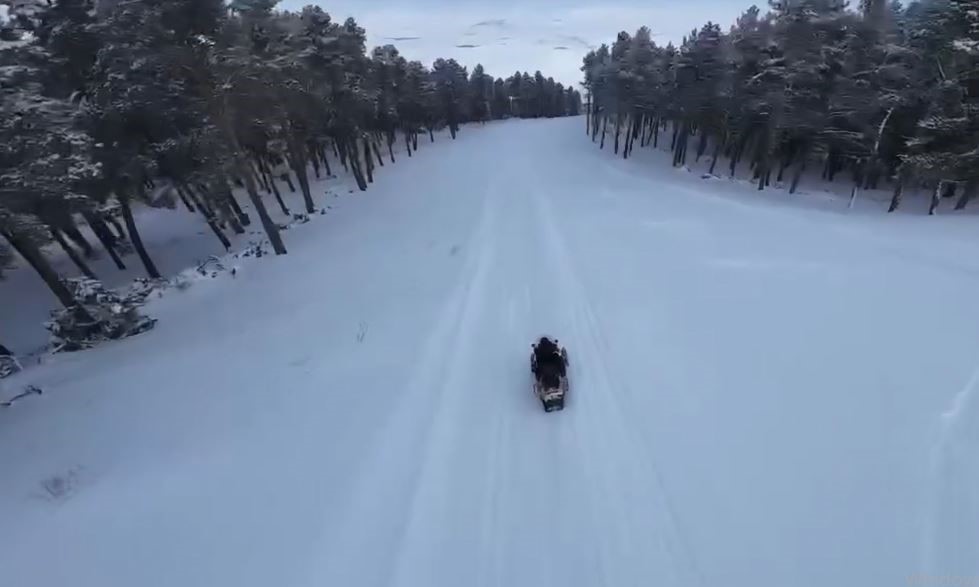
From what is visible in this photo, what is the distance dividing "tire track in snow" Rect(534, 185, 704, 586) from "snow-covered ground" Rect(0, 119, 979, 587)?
0.04 metres

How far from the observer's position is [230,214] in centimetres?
2988

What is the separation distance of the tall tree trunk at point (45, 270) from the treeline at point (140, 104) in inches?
1.8

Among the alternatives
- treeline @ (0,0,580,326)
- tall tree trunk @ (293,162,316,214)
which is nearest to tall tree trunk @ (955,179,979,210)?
treeline @ (0,0,580,326)

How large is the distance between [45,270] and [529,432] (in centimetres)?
1690

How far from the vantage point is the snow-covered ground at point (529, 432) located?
7.44m

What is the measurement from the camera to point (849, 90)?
31281mm

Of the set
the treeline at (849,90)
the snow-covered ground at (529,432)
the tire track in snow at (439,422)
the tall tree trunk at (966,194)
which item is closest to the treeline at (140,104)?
the snow-covered ground at (529,432)

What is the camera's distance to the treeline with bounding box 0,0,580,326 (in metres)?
14.8

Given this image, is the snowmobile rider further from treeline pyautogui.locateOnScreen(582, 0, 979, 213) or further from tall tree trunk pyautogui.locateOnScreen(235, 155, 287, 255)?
treeline pyautogui.locateOnScreen(582, 0, 979, 213)

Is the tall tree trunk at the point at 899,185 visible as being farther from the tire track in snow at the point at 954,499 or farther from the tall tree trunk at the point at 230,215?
the tall tree trunk at the point at 230,215

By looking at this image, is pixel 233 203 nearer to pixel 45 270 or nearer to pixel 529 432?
pixel 45 270

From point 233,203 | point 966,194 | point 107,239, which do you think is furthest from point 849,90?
point 107,239

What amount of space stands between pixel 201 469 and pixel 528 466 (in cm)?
655

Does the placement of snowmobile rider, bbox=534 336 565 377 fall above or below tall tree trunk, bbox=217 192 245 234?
above
